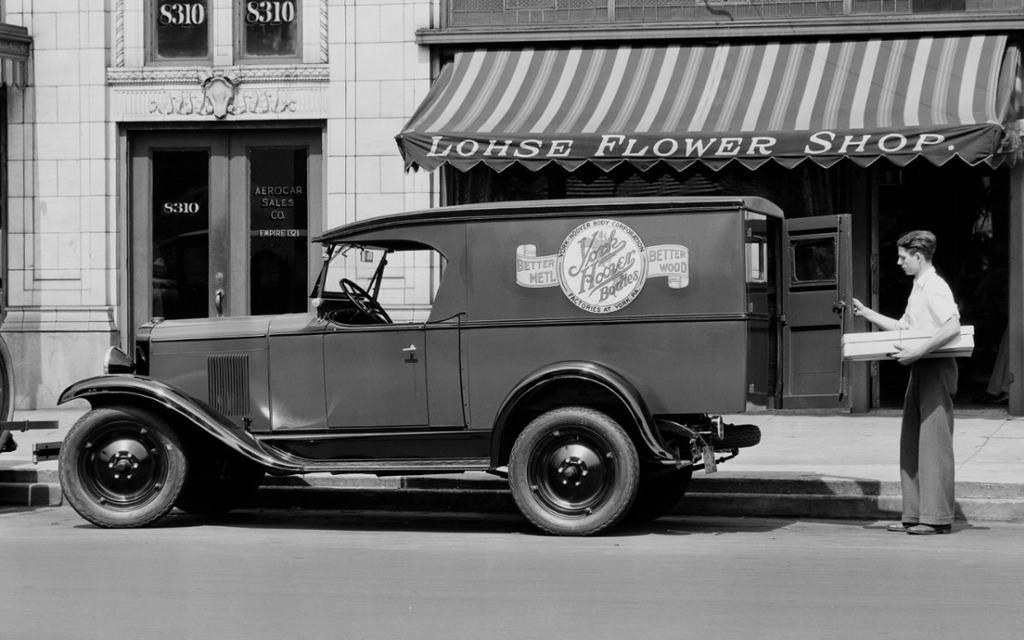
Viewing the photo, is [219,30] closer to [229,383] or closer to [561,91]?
[561,91]

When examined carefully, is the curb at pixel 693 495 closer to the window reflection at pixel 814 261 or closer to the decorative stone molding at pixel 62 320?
the window reflection at pixel 814 261

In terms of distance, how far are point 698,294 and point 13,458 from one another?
6.16 m

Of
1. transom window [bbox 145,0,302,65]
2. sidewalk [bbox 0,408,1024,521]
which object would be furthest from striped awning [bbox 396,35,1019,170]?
A: sidewalk [bbox 0,408,1024,521]

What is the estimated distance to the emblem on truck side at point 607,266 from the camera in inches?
321

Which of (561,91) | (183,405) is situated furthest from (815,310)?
(561,91)

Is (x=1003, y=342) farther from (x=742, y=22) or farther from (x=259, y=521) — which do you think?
(x=259, y=521)

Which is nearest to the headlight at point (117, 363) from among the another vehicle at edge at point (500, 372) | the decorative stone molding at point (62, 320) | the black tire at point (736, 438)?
the another vehicle at edge at point (500, 372)

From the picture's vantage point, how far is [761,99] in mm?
13438

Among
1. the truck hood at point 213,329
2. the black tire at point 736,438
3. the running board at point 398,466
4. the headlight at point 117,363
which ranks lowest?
the running board at point 398,466

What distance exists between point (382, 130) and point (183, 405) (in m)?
6.97

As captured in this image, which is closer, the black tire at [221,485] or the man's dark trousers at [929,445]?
the man's dark trousers at [929,445]

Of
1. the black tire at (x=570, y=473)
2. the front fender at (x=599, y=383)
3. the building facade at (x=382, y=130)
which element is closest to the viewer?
the front fender at (x=599, y=383)

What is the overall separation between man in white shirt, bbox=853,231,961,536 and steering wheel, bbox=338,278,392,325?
3.02 m

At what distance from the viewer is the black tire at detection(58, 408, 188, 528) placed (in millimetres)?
8617
